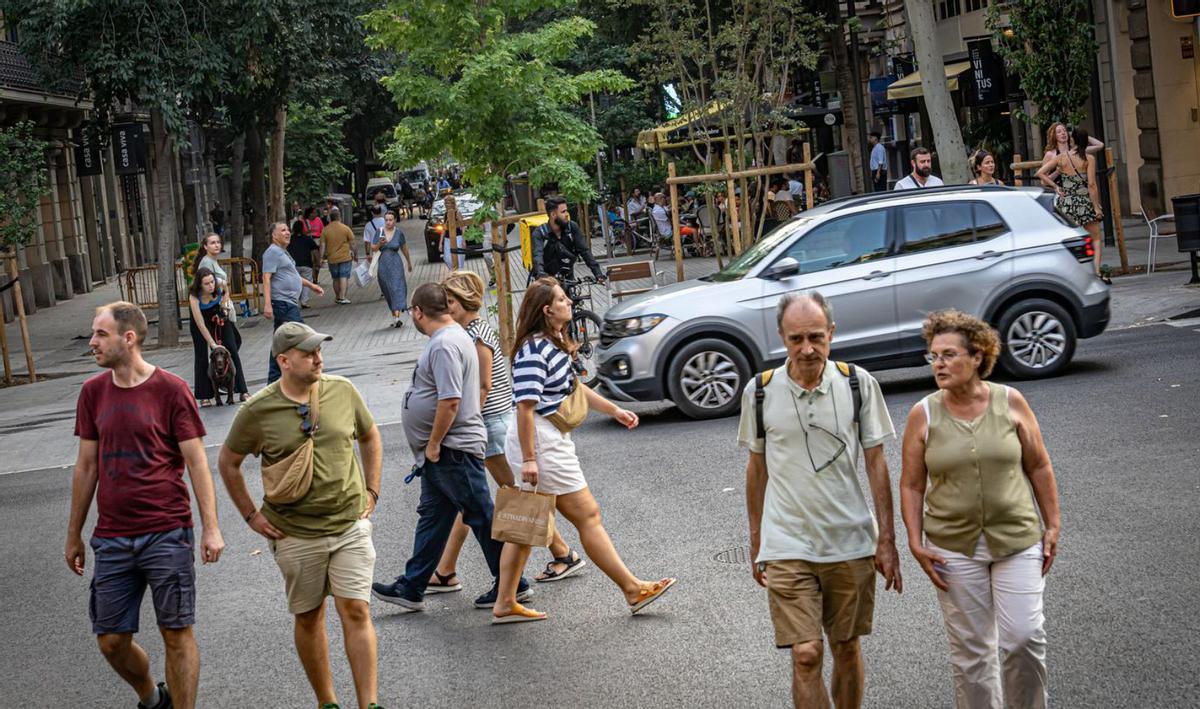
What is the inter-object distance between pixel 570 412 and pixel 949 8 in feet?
118

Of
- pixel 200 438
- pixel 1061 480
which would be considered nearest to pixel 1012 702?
pixel 200 438

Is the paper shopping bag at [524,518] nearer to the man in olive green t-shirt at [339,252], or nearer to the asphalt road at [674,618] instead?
the asphalt road at [674,618]

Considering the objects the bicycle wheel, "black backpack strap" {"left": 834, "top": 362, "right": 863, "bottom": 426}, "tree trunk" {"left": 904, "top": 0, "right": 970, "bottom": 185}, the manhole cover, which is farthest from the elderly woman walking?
"black backpack strap" {"left": 834, "top": 362, "right": 863, "bottom": 426}

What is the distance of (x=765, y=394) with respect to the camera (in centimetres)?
536

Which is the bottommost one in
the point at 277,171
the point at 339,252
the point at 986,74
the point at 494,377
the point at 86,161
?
the point at 494,377

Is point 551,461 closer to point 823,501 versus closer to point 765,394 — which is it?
point 765,394

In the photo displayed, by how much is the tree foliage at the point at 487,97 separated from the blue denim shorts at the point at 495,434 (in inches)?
452

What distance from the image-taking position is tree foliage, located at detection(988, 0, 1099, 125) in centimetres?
2114

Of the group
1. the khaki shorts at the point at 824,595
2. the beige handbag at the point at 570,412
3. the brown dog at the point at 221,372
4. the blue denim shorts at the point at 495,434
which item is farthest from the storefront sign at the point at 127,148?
the khaki shorts at the point at 824,595

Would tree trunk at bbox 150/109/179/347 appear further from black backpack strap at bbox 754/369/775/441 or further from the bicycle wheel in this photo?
black backpack strap at bbox 754/369/775/441

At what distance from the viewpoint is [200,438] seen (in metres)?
6.29

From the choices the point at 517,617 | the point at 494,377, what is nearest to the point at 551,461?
the point at 517,617

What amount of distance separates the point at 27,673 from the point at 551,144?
1352cm

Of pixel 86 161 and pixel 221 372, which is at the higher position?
pixel 86 161
